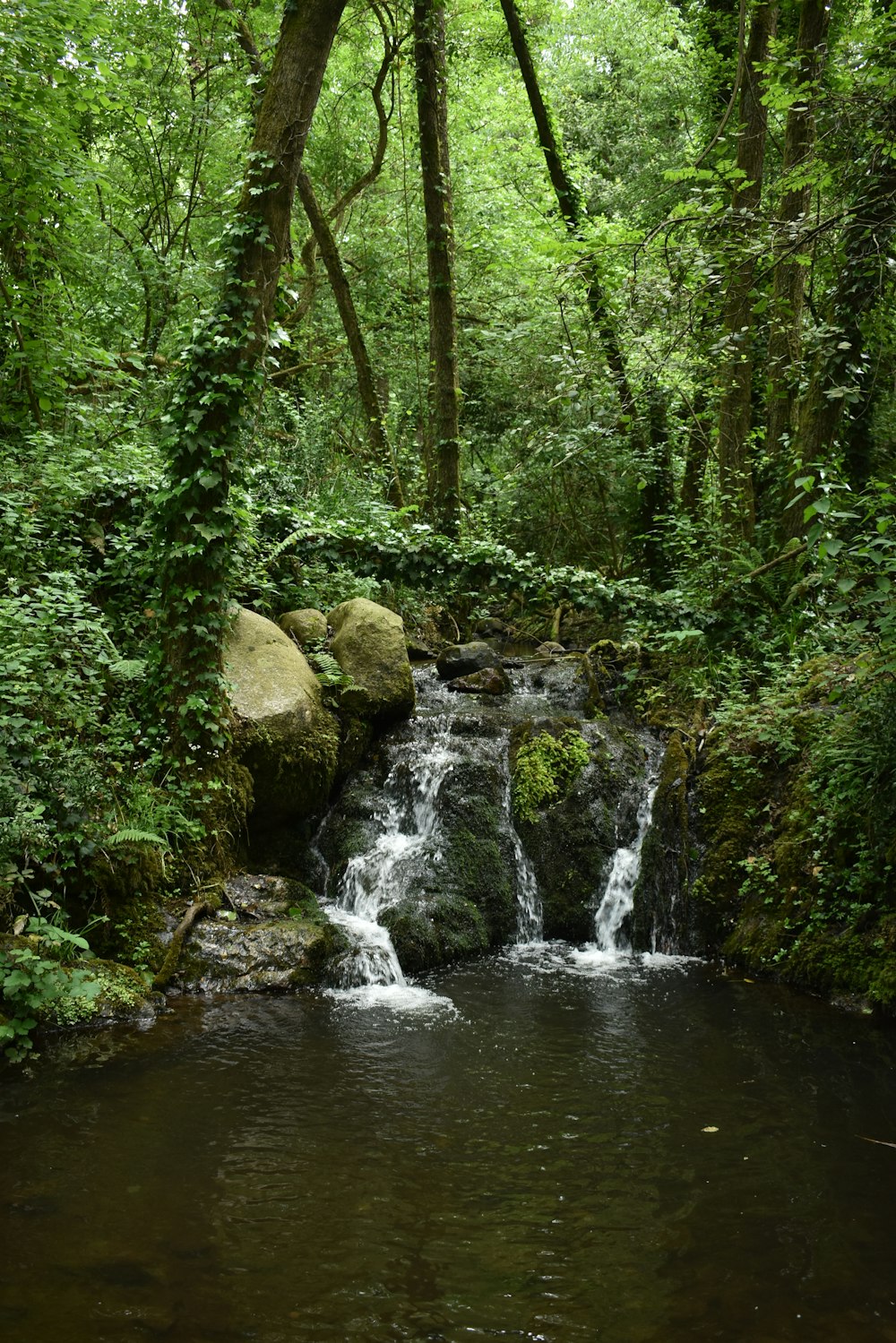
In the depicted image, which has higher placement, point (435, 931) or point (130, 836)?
point (130, 836)

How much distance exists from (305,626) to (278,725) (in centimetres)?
186

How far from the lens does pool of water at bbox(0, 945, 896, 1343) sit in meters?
3.18

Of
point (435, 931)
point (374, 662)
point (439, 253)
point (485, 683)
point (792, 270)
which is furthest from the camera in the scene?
point (439, 253)

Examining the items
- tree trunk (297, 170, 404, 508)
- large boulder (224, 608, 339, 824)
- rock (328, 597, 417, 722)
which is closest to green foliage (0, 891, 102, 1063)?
large boulder (224, 608, 339, 824)

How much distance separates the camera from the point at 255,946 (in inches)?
262

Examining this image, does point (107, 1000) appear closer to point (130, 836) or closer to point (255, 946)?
point (130, 836)

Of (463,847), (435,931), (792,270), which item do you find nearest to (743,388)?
(792,270)

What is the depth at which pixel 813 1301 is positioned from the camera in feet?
10.7

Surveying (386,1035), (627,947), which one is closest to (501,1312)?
(386,1035)

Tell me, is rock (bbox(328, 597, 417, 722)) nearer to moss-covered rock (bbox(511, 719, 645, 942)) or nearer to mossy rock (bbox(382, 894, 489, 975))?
moss-covered rock (bbox(511, 719, 645, 942))

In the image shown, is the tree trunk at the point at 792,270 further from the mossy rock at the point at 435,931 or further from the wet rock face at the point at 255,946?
the wet rock face at the point at 255,946

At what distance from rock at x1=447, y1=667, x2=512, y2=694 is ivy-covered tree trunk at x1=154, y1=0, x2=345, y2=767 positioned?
413 centimetres

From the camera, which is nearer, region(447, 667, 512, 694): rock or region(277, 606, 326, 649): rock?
region(277, 606, 326, 649): rock

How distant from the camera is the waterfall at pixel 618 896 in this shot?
8117 mm
